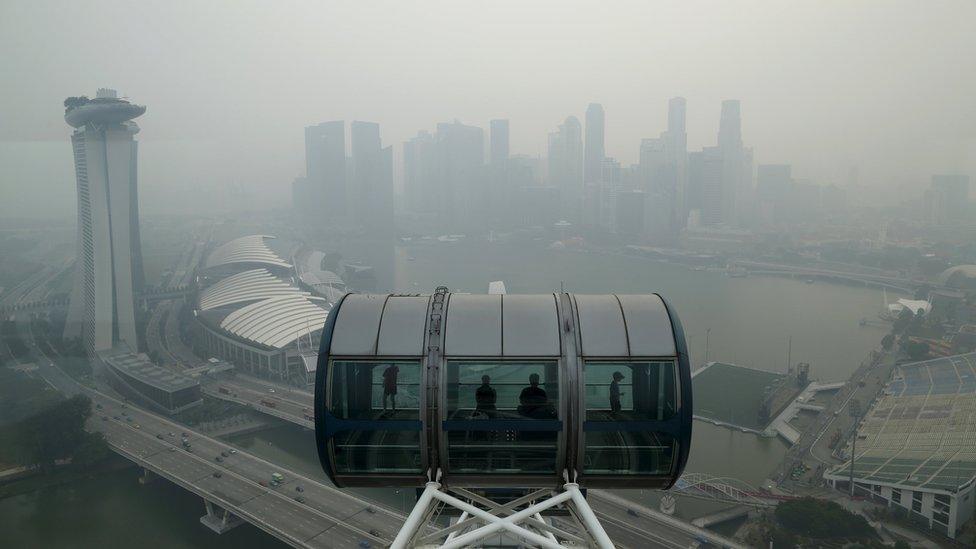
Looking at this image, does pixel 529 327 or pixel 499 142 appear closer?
pixel 529 327

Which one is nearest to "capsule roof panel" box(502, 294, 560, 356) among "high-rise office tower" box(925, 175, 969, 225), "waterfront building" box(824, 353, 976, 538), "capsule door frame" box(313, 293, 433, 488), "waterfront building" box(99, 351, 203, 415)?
"capsule door frame" box(313, 293, 433, 488)

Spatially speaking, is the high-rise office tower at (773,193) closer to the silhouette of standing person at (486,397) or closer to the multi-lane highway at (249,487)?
the multi-lane highway at (249,487)

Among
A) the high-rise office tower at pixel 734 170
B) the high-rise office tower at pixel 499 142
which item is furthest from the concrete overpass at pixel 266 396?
the high-rise office tower at pixel 734 170

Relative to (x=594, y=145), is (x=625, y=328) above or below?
below

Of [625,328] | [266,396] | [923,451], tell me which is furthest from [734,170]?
[625,328]

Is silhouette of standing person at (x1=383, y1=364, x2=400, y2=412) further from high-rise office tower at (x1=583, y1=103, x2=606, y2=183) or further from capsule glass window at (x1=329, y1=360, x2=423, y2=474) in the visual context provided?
high-rise office tower at (x1=583, y1=103, x2=606, y2=183)

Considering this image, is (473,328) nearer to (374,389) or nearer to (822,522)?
(374,389)

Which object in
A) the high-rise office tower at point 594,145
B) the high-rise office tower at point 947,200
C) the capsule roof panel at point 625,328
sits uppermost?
the high-rise office tower at point 594,145
